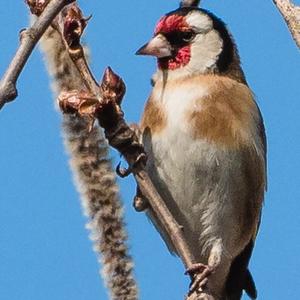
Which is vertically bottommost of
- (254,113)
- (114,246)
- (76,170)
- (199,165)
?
(114,246)

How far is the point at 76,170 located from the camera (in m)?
2.70

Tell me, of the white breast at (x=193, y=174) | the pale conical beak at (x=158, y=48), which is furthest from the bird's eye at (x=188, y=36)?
the white breast at (x=193, y=174)

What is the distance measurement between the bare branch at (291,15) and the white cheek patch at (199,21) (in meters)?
1.56

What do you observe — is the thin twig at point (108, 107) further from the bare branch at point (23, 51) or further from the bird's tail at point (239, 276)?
the bird's tail at point (239, 276)

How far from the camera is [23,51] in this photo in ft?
6.62

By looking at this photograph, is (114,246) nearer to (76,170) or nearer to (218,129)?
(76,170)

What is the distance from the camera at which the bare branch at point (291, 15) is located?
7.72ft

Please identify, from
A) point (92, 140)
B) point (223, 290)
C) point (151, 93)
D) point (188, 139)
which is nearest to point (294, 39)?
point (92, 140)

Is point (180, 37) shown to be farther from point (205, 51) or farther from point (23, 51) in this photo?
point (23, 51)

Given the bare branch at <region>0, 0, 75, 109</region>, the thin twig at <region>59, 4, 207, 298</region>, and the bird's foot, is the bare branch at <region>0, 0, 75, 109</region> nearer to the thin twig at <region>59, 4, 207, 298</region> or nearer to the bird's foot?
the thin twig at <region>59, 4, 207, 298</region>

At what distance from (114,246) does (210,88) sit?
145 centimetres

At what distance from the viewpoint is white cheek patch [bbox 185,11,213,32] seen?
13.3 feet

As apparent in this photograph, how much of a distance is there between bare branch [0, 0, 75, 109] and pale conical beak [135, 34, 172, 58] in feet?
5.11

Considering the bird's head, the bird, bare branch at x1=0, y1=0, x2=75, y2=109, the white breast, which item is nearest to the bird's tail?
the bird
